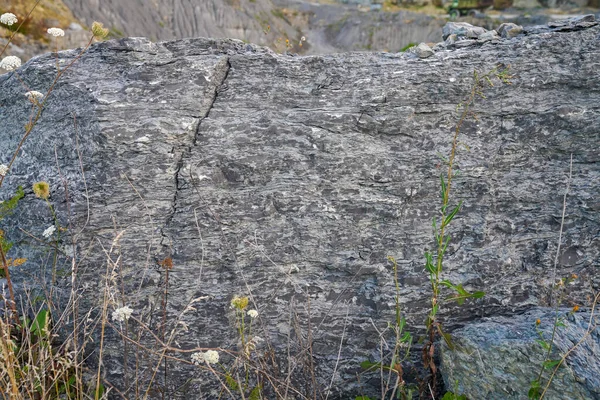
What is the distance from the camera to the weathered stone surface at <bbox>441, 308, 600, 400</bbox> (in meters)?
2.54

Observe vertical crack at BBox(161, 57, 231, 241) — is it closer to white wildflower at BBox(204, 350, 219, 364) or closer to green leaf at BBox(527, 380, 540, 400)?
white wildflower at BBox(204, 350, 219, 364)

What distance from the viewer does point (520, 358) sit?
107 inches

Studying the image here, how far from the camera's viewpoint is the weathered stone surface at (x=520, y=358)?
2535 millimetres

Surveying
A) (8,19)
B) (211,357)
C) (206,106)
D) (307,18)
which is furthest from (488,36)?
(307,18)

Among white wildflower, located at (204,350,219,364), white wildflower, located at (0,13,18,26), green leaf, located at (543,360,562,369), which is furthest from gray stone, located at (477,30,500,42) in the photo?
white wildflower, located at (0,13,18,26)

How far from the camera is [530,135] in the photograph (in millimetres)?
3518

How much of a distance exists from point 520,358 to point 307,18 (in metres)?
34.0

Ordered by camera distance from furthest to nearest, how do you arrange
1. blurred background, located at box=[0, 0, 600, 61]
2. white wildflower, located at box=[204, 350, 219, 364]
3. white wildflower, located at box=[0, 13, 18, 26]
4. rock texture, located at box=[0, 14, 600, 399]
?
blurred background, located at box=[0, 0, 600, 61] → rock texture, located at box=[0, 14, 600, 399] → white wildflower, located at box=[0, 13, 18, 26] → white wildflower, located at box=[204, 350, 219, 364]

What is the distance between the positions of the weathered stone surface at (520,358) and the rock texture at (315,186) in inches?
16.6

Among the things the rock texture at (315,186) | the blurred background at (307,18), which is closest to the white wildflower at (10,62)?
the rock texture at (315,186)

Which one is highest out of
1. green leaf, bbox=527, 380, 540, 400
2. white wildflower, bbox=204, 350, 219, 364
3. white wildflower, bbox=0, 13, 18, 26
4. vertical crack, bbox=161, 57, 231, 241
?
white wildflower, bbox=0, 13, 18, 26

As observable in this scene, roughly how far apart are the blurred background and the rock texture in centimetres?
1833

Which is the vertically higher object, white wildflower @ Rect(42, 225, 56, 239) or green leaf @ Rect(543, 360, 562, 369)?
white wildflower @ Rect(42, 225, 56, 239)

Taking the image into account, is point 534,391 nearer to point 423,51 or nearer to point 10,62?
point 423,51
